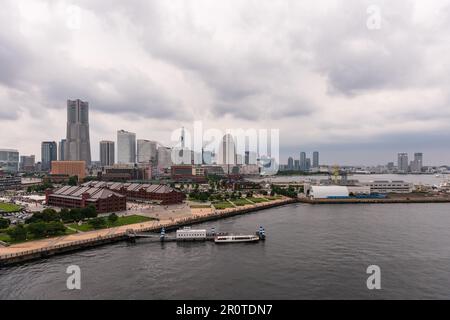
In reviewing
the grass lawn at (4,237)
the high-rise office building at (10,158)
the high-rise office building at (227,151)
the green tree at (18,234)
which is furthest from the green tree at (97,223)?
the high-rise office building at (10,158)

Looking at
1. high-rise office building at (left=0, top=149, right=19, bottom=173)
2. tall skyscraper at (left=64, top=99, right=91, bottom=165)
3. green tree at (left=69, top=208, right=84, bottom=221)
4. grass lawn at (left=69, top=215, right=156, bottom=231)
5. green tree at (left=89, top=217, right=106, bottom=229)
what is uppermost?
tall skyscraper at (left=64, top=99, right=91, bottom=165)

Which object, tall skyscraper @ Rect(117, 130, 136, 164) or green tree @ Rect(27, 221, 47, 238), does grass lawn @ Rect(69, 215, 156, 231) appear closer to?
green tree @ Rect(27, 221, 47, 238)

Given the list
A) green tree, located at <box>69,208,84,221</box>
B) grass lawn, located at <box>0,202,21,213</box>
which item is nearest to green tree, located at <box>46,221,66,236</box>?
green tree, located at <box>69,208,84,221</box>

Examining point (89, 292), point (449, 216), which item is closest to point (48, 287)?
point (89, 292)

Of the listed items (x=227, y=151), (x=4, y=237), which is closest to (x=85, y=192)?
(x=4, y=237)

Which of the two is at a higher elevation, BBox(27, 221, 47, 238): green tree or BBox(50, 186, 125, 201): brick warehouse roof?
BBox(50, 186, 125, 201): brick warehouse roof
